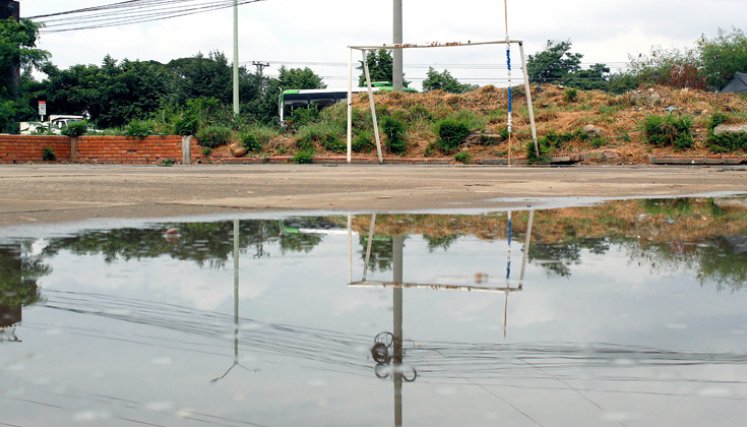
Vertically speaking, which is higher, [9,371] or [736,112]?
[736,112]

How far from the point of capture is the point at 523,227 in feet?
20.8

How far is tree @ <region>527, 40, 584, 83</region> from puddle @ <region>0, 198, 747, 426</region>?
259 feet

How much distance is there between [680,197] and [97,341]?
839 cm

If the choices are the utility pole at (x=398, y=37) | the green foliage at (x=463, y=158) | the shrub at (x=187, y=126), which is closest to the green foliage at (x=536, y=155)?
the green foliage at (x=463, y=158)

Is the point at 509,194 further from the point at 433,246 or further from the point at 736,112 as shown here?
the point at 736,112

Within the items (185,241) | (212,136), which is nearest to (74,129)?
(212,136)

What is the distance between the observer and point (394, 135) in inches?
1085

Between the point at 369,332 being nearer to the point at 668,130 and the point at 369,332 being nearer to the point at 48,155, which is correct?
the point at 668,130

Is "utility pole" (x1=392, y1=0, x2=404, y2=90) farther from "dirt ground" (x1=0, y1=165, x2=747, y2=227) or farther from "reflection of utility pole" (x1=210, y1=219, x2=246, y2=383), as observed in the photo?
"reflection of utility pole" (x1=210, y1=219, x2=246, y2=383)

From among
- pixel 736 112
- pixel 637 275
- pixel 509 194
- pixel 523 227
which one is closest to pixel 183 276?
pixel 637 275

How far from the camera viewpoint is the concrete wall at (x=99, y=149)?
29906 millimetres

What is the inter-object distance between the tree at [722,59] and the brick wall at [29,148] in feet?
173

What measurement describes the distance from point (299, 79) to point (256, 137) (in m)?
44.2

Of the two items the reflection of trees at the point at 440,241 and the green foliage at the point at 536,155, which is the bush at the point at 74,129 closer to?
the green foliage at the point at 536,155
